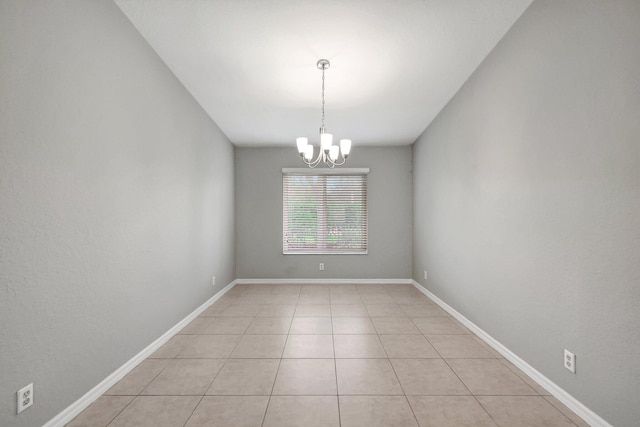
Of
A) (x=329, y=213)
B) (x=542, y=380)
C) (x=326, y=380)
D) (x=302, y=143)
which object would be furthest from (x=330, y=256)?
(x=542, y=380)

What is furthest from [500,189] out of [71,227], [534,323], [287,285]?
[287,285]

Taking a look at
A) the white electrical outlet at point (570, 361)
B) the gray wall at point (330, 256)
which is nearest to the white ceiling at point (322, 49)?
the gray wall at point (330, 256)

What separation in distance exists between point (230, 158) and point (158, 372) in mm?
3506

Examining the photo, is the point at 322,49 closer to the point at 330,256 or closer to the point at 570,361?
the point at 570,361

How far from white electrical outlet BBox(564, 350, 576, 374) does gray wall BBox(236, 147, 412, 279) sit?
3339 millimetres

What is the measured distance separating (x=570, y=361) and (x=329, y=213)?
12.5 ft

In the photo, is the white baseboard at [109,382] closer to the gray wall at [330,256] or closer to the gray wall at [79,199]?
the gray wall at [79,199]

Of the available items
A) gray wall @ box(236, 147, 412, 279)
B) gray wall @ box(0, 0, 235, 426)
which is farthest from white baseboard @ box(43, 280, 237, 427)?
gray wall @ box(236, 147, 412, 279)

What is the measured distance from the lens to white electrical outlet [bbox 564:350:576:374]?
5.55 ft

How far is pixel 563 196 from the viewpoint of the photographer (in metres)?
1.76

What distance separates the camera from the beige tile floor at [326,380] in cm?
165

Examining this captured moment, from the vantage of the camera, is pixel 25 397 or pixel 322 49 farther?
pixel 322 49

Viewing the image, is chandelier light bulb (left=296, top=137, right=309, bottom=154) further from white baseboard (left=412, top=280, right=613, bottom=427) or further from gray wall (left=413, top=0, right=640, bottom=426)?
white baseboard (left=412, top=280, right=613, bottom=427)

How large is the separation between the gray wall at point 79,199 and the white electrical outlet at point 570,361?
299 centimetres
